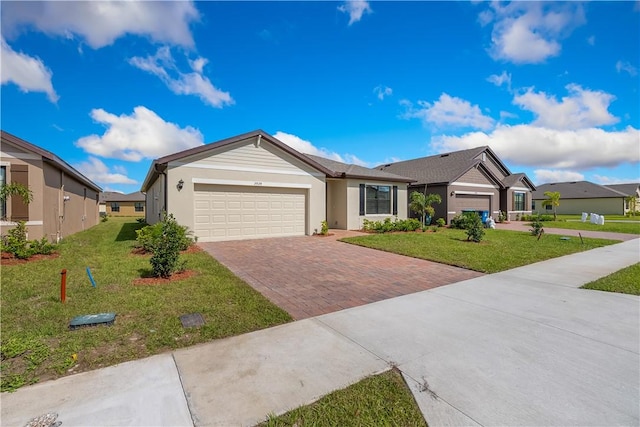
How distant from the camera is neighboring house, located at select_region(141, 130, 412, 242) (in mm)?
11688

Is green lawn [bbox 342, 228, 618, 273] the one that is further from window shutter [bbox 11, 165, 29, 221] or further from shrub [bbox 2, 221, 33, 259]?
window shutter [bbox 11, 165, 29, 221]

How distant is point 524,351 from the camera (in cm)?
340

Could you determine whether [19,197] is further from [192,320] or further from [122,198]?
[122,198]

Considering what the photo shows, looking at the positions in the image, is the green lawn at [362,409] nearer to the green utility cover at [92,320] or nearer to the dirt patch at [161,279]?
the green utility cover at [92,320]

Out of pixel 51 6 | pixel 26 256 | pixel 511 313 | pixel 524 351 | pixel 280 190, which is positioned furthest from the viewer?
pixel 280 190

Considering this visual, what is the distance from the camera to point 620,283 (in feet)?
20.7

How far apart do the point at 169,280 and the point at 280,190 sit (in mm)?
8218

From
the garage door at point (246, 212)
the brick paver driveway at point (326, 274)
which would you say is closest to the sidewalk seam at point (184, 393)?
the brick paver driveway at point (326, 274)

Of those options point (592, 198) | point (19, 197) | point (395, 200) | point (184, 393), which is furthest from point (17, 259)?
point (592, 198)

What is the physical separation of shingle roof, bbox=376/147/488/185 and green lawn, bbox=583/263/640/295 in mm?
13824

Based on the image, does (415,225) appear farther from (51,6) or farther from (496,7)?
(51,6)

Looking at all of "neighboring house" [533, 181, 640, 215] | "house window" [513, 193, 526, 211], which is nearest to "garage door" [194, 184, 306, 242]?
"house window" [513, 193, 526, 211]

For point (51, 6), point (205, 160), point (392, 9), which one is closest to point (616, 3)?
point (392, 9)

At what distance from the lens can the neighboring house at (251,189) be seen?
38.3ft
